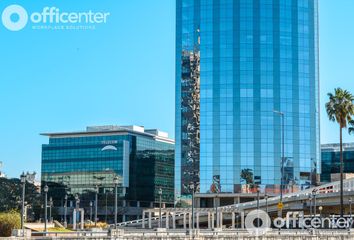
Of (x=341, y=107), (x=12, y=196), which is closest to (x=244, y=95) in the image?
(x=12, y=196)

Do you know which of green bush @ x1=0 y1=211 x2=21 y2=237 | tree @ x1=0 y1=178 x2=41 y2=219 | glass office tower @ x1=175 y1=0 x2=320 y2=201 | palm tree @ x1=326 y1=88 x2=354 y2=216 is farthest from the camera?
tree @ x1=0 y1=178 x2=41 y2=219

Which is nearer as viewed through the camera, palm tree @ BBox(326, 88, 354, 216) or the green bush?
the green bush

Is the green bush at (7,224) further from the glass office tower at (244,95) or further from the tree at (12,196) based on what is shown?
the glass office tower at (244,95)

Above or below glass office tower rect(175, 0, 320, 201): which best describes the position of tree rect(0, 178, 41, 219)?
below

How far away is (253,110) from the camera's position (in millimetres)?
179000

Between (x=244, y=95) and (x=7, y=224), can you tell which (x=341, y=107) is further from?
(x=244, y=95)

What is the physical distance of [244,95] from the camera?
179 m

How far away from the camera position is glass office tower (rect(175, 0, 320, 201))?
6969 inches

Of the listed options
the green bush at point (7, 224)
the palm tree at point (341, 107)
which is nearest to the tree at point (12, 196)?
the palm tree at point (341, 107)

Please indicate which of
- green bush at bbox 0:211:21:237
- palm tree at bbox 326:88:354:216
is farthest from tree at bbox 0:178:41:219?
green bush at bbox 0:211:21:237

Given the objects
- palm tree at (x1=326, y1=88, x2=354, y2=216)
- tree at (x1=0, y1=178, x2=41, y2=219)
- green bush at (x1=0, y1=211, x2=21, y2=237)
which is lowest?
green bush at (x1=0, y1=211, x2=21, y2=237)

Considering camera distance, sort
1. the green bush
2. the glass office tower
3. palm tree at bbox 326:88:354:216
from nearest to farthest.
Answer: the green bush
palm tree at bbox 326:88:354:216
the glass office tower

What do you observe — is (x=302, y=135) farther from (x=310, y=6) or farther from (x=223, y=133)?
(x=310, y=6)

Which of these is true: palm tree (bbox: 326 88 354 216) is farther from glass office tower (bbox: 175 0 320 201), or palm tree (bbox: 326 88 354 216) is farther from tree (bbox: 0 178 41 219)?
tree (bbox: 0 178 41 219)
